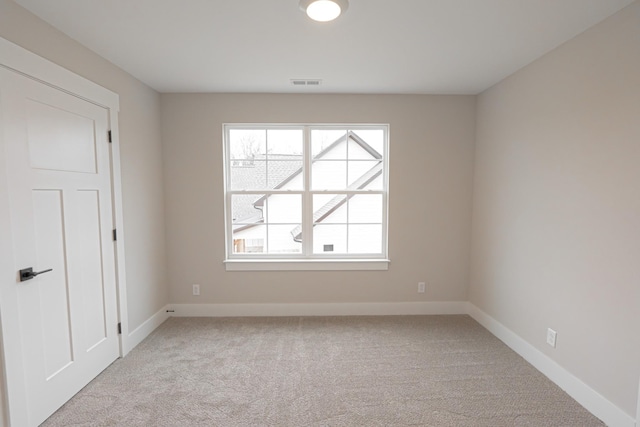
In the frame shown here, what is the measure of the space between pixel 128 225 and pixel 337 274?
2.15m

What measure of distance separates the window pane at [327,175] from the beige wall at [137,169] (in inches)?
66.9

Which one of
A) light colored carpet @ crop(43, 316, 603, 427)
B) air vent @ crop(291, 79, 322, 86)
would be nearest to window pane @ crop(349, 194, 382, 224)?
light colored carpet @ crop(43, 316, 603, 427)

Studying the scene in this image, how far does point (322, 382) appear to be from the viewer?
2.17 metres

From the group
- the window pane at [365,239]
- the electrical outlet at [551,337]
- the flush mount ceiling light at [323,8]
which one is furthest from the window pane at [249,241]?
the electrical outlet at [551,337]

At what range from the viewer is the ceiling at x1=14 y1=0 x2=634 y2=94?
66.2 inches

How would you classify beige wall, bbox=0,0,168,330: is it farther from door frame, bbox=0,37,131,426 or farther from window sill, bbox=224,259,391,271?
window sill, bbox=224,259,391,271

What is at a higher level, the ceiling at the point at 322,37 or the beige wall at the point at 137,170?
the ceiling at the point at 322,37

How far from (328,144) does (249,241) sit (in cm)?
146

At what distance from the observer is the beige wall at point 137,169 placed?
2.07m

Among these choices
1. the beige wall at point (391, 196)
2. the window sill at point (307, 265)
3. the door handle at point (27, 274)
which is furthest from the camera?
the window sill at point (307, 265)

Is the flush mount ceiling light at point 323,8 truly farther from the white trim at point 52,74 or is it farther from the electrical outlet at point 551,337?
the electrical outlet at point 551,337

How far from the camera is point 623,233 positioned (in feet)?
5.58

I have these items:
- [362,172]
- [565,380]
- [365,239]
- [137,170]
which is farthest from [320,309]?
[137,170]

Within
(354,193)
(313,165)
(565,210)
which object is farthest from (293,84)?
(565,210)
